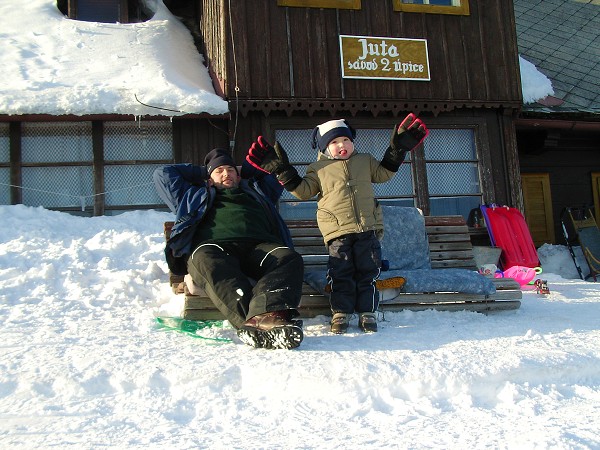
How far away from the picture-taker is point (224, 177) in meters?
4.70

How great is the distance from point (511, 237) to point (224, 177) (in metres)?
5.99

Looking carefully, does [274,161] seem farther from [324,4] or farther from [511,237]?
[511,237]

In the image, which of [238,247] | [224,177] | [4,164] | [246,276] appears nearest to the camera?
[246,276]

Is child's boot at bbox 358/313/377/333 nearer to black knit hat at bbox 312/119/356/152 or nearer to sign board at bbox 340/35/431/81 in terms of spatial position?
black knit hat at bbox 312/119/356/152

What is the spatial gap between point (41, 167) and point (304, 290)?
5763 mm

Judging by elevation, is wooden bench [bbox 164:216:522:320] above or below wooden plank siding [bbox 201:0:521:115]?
below

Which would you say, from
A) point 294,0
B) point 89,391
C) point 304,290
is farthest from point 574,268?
point 89,391

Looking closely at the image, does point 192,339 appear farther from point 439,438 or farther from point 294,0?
point 294,0

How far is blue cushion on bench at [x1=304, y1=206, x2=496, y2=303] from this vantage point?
4.84 meters

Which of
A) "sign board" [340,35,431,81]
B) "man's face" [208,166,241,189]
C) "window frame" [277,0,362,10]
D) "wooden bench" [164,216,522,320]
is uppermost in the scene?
"window frame" [277,0,362,10]

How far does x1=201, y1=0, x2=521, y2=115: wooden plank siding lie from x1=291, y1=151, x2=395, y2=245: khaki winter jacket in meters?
4.56

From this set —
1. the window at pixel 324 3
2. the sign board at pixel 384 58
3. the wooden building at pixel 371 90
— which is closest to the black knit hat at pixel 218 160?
the wooden building at pixel 371 90

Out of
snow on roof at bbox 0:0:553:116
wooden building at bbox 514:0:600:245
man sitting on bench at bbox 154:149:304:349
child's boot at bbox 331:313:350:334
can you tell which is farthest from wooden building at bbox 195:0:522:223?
child's boot at bbox 331:313:350:334

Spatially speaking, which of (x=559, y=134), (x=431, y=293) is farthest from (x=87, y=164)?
(x=559, y=134)
